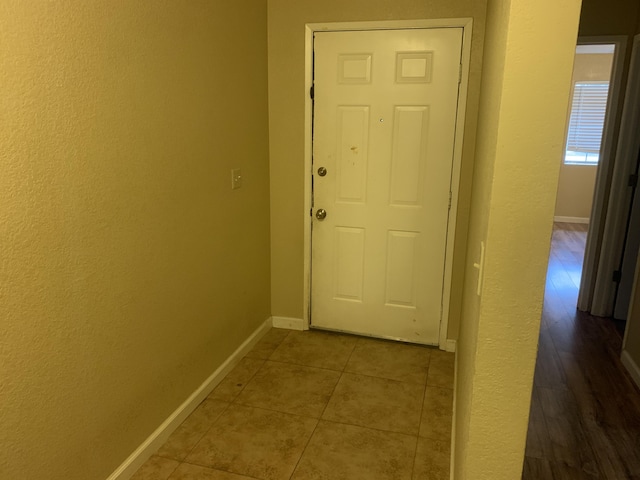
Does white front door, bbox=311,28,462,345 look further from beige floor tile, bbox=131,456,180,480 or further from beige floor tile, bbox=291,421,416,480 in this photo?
beige floor tile, bbox=131,456,180,480

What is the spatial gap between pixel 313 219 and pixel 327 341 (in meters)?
Result: 0.83

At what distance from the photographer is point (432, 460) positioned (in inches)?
Answer: 80.0

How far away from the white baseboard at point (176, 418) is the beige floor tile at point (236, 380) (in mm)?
26

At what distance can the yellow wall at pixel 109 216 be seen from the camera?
4.48 ft

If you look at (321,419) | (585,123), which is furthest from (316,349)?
(585,123)

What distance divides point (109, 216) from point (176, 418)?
1076 millimetres

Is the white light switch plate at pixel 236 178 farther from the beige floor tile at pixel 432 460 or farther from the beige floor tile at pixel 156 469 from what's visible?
the beige floor tile at pixel 432 460

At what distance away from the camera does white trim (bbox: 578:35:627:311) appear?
3336mm

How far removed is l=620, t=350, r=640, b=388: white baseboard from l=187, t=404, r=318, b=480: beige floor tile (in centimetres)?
194

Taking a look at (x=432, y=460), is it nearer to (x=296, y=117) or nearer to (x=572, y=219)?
(x=296, y=117)

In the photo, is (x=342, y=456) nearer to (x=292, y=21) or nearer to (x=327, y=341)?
(x=327, y=341)

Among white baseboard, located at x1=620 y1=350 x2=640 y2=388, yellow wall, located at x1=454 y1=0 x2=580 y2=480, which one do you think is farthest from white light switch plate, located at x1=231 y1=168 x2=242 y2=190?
white baseboard, located at x1=620 y1=350 x2=640 y2=388

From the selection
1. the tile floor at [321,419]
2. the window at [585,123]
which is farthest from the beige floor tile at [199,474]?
the window at [585,123]

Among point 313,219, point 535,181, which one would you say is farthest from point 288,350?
point 535,181
